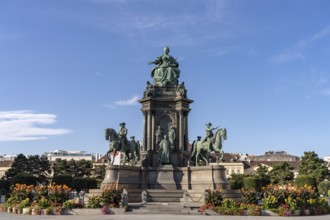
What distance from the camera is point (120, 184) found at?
30.7m

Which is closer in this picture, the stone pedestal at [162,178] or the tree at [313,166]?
the stone pedestal at [162,178]

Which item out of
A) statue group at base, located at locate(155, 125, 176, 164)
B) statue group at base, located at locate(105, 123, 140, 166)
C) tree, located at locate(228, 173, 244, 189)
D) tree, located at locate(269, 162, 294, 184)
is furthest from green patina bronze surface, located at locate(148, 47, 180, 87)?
tree, located at locate(269, 162, 294, 184)

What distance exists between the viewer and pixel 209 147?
1294 inches

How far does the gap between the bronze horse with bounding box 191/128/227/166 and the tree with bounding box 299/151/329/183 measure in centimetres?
4427

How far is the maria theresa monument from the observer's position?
31.3 metres

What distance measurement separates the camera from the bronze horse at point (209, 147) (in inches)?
1267

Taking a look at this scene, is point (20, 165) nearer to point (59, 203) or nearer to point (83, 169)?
point (83, 169)

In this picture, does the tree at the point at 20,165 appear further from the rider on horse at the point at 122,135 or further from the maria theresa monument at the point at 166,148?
the rider on horse at the point at 122,135

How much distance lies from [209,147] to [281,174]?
48153 mm

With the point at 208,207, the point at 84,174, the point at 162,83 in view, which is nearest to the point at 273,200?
the point at 208,207

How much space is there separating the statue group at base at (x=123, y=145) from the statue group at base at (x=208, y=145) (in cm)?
511

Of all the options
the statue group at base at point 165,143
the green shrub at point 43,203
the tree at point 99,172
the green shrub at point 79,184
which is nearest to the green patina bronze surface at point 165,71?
the statue group at base at point 165,143

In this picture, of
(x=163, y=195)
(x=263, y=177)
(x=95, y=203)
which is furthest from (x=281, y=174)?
(x=95, y=203)

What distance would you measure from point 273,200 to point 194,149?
11.0 meters
